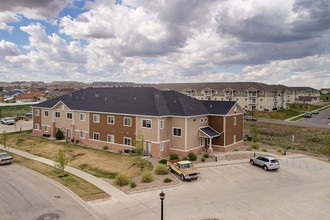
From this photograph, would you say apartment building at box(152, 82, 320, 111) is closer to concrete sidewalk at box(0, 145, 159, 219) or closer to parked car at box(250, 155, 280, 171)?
parked car at box(250, 155, 280, 171)

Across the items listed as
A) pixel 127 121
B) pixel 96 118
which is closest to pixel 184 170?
pixel 127 121

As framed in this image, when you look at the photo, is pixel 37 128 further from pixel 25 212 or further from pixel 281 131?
pixel 281 131

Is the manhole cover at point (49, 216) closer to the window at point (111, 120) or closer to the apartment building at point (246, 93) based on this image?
the window at point (111, 120)

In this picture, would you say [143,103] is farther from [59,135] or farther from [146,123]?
[59,135]

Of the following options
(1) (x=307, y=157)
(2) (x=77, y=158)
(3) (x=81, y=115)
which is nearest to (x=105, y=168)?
(2) (x=77, y=158)

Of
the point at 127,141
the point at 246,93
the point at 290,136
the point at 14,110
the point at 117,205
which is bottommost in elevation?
the point at 290,136

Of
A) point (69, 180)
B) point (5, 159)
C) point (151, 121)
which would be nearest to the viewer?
point (69, 180)

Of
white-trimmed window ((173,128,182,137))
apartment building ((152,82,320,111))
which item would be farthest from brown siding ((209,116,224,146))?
apartment building ((152,82,320,111))
